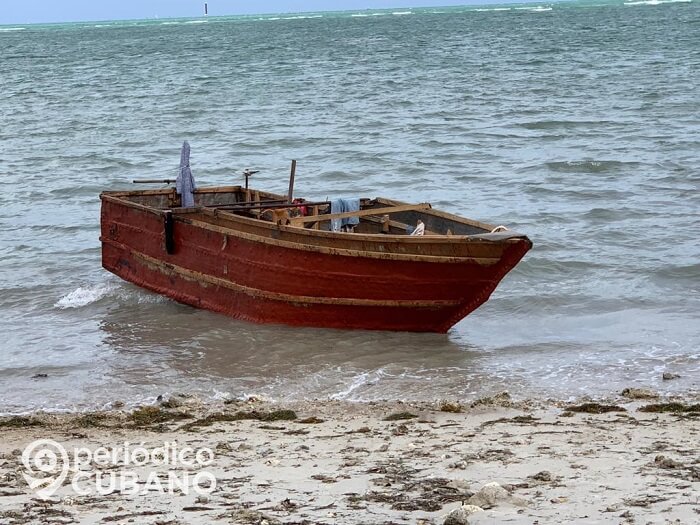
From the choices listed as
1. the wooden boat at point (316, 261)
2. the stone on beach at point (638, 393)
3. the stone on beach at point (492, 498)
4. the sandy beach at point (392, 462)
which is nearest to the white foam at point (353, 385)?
the sandy beach at point (392, 462)

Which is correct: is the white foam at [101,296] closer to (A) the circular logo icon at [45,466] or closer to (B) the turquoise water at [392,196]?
(B) the turquoise water at [392,196]

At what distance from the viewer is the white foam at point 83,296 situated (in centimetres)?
1396

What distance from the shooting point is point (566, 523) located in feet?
20.1

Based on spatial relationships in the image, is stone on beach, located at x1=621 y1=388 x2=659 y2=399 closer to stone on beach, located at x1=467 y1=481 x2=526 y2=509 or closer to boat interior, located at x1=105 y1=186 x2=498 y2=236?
boat interior, located at x1=105 y1=186 x2=498 y2=236

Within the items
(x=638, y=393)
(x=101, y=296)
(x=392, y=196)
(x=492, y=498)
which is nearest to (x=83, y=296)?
(x=101, y=296)

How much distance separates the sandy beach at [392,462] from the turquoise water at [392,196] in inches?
35.6

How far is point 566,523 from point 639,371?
15.5 ft

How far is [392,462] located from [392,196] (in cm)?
1357

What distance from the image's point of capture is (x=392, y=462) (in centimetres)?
754

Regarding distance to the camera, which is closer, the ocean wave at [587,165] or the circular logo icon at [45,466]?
the circular logo icon at [45,466]

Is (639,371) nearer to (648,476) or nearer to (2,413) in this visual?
(648,476)

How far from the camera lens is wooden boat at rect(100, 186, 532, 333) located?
36.4ft

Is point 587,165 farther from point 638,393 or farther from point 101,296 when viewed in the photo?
point 638,393

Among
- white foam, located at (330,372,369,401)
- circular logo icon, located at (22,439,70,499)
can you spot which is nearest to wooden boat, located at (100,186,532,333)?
white foam, located at (330,372,369,401)
